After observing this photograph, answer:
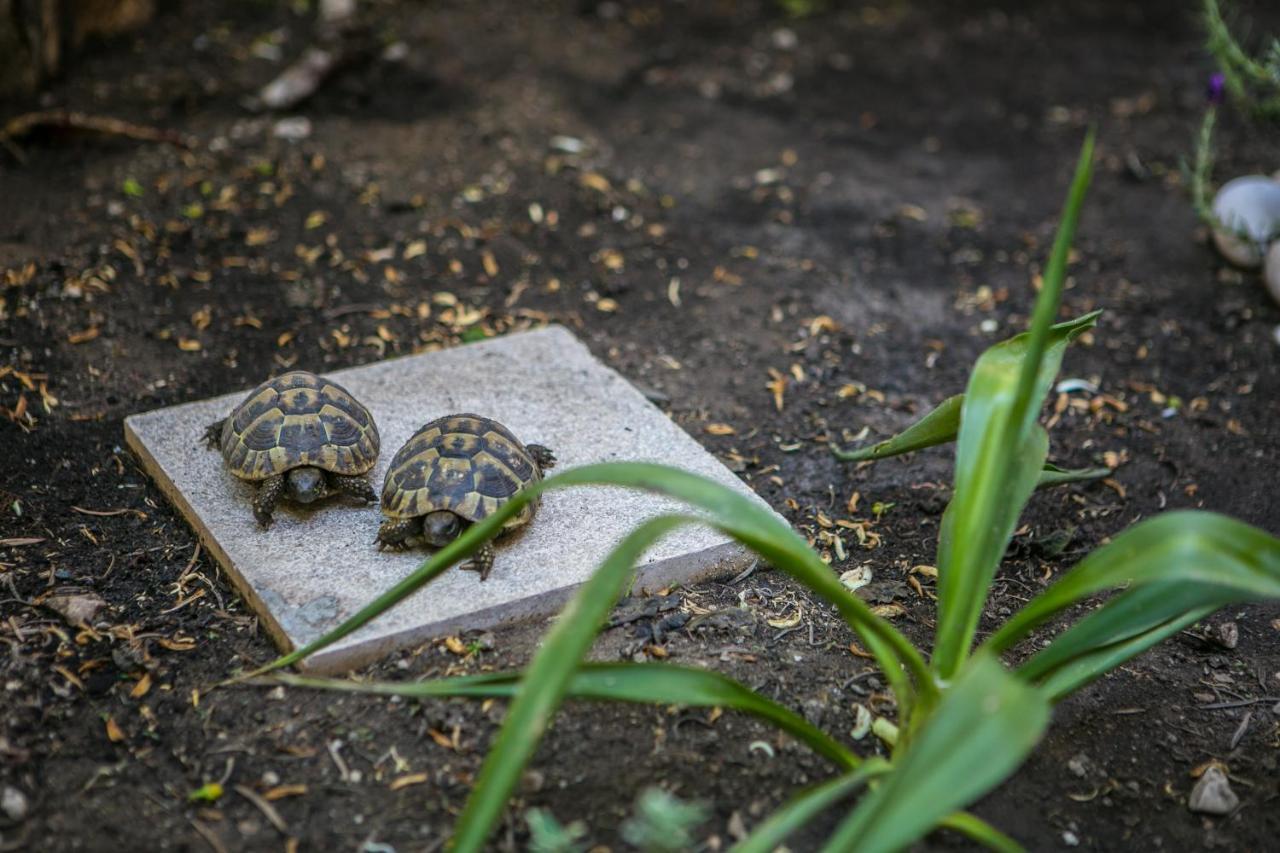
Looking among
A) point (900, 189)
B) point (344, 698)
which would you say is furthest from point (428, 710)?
point (900, 189)

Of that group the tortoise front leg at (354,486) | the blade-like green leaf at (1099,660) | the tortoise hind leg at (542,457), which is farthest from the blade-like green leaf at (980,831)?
the tortoise front leg at (354,486)

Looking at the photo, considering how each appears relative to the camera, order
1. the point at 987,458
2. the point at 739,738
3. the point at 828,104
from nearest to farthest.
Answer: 1. the point at 987,458
2. the point at 739,738
3. the point at 828,104

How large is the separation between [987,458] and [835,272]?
2518mm

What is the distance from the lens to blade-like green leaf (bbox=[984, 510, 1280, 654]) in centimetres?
191

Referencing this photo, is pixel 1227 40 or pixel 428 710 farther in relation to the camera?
pixel 1227 40

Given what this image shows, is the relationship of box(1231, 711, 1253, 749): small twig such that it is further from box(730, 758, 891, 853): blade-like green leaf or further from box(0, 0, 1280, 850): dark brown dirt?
box(730, 758, 891, 853): blade-like green leaf

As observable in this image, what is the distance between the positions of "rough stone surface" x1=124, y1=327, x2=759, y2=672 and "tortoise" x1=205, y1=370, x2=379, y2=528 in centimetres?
9

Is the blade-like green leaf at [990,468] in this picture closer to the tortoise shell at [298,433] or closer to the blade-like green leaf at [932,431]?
the blade-like green leaf at [932,431]

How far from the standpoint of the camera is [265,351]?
3.98 m

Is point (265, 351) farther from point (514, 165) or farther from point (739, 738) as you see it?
point (739, 738)

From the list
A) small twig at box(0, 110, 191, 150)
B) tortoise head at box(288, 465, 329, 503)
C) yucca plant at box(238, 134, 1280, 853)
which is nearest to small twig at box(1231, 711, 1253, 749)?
yucca plant at box(238, 134, 1280, 853)

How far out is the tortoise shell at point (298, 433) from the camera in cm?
288

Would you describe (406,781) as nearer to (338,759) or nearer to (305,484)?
(338,759)

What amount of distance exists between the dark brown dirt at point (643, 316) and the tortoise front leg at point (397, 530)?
0.95ft
